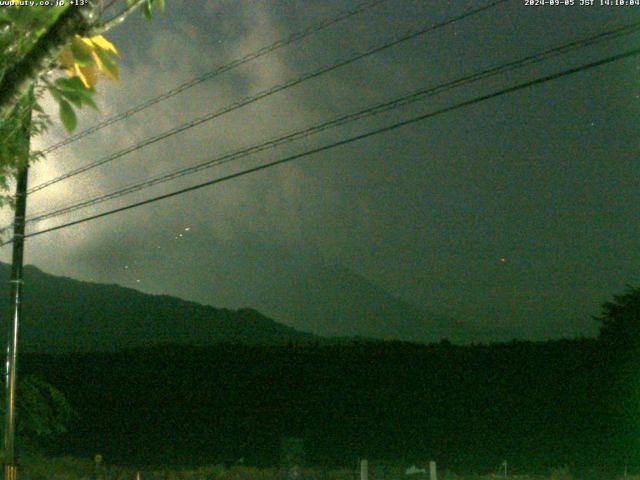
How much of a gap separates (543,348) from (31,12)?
49.7 ft

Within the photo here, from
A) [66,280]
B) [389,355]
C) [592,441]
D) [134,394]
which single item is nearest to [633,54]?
[592,441]

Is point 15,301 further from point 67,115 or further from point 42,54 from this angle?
point 42,54

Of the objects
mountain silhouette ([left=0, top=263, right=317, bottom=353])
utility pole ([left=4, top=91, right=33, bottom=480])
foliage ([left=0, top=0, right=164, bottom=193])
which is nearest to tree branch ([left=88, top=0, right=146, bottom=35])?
foliage ([left=0, top=0, right=164, bottom=193])

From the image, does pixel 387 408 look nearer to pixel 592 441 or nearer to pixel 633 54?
pixel 592 441

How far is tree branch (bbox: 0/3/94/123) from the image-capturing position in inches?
123

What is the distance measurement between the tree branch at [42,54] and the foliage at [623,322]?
1530cm

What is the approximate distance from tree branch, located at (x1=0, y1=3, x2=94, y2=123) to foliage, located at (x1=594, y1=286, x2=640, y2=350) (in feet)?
50.2

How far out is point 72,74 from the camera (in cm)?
341

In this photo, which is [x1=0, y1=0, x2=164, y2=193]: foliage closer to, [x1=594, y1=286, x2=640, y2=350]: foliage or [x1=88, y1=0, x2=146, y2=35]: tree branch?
[x1=88, y1=0, x2=146, y2=35]: tree branch

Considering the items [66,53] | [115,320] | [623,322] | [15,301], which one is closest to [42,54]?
[66,53]

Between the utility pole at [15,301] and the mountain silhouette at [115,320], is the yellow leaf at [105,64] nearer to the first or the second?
the utility pole at [15,301]

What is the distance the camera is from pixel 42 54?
10.3 feet

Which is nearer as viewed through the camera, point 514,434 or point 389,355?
point 514,434

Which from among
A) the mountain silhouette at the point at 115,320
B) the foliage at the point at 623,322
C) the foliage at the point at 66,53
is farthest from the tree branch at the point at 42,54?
the mountain silhouette at the point at 115,320
